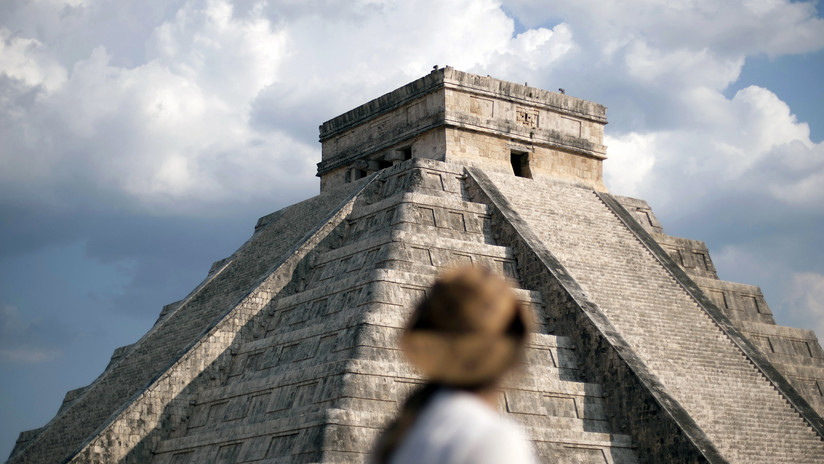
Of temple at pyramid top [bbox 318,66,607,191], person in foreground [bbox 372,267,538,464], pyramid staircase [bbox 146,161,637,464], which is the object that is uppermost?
temple at pyramid top [bbox 318,66,607,191]

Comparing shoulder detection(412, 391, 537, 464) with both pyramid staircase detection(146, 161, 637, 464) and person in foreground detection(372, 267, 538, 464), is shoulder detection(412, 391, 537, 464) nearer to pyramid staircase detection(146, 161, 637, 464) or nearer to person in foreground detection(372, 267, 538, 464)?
person in foreground detection(372, 267, 538, 464)

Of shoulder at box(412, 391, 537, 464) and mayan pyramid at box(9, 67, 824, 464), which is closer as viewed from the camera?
shoulder at box(412, 391, 537, 464)

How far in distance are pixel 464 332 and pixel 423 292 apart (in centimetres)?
1523

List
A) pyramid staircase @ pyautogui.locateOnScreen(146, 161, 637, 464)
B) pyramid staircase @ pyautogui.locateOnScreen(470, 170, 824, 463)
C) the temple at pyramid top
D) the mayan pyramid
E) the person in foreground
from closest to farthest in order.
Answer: the person in foreground < pyramid staircase @ pyautogui.locateOnScreen(146, 161, 637, 464) < the mayan pyramid < pyramid staircase @ pyautogui.locateOnScreen(470, 170, 824, 463) < the temple at pyramid top

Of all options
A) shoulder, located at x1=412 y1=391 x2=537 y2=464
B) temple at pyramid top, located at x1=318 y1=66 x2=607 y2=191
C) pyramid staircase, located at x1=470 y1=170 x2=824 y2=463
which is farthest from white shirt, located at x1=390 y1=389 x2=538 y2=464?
temple at pyramid top, located at x1=318 y1=66 x2=607 y2=191

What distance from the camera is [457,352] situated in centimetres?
262

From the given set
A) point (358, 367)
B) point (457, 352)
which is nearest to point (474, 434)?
point (457, 352)

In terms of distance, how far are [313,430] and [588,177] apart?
13.0 meters

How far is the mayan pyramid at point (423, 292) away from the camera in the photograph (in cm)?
1678

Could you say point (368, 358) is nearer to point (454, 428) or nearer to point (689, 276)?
point (689, 276)

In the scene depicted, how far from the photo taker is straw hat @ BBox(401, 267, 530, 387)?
2.62m

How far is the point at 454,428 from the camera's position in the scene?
2500mm

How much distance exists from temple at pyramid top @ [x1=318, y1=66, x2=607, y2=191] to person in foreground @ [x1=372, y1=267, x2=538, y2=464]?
21.4 m

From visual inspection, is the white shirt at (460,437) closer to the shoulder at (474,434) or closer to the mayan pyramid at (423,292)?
the shoulder at (474,434)
